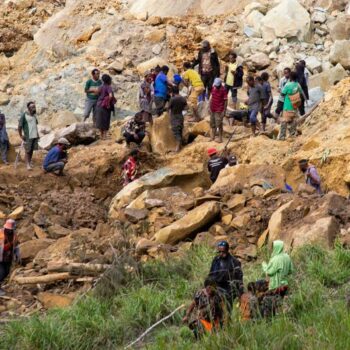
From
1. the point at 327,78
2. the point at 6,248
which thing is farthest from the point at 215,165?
the point at 327,78

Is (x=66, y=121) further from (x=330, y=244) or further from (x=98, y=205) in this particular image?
(x=330, y=244)

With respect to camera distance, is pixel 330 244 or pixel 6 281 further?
pixel 6 281

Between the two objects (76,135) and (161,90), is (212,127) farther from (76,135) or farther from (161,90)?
(76,135)

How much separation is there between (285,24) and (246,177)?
885 cm

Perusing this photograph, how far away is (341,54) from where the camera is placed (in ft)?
68.2

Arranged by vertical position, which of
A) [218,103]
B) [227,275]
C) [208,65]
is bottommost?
[227,275]

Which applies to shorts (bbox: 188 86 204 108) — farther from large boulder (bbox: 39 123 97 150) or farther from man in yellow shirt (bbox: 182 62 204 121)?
large boulder (bbox: 39 123 97 150)

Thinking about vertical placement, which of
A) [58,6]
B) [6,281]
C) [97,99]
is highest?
[58,6]

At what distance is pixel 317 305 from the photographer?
375 inches

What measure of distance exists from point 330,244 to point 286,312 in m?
2.55

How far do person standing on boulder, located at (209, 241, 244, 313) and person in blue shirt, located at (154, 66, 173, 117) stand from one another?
8.92 m

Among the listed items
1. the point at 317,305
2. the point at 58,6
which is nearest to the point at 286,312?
the point at 317,305

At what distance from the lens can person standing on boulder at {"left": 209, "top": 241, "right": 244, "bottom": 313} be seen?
9.11 m

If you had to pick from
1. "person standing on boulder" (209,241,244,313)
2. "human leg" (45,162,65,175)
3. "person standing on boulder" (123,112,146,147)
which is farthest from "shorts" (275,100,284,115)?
"person standing on boulder" (209,241,244,313)
